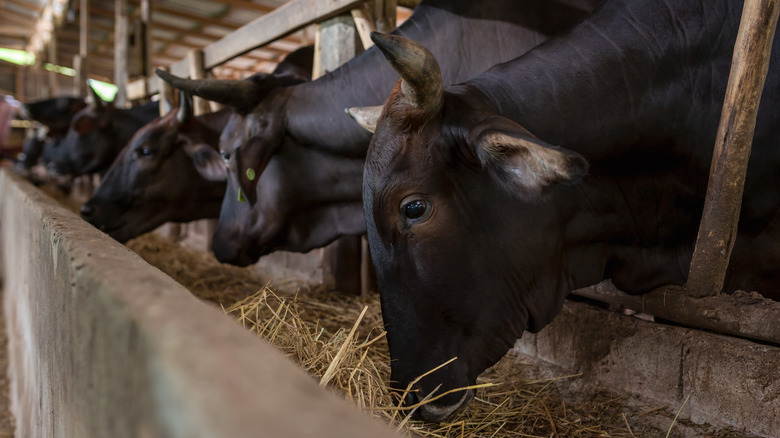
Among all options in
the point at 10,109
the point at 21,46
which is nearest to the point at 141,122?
the point at 10,109

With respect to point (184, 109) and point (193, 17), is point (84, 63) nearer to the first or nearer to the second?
point (193, 17)

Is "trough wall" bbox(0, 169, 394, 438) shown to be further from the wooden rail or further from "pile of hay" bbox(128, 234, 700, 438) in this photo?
the wooden rail

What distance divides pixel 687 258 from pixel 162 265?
161 inches

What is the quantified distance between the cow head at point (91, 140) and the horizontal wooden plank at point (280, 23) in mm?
2167

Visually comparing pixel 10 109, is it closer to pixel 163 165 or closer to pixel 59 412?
pixel 163 165

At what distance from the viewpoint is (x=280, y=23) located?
3820 mm

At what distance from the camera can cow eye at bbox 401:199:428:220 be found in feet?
5.75

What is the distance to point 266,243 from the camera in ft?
10.5

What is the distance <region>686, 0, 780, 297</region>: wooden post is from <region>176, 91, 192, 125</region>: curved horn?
3.35 meters

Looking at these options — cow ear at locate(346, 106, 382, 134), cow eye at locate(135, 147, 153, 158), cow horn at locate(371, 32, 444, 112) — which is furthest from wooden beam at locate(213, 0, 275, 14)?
cow horn at locate(371, 32, 444, 112)

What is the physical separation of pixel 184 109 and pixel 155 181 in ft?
1.77

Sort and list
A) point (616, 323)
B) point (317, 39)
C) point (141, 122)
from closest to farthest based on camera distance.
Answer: point (616, 323) → point (317, 39) → point (141, 122)

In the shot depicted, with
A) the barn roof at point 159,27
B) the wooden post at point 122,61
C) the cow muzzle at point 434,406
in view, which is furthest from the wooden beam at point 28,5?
the cow muzzle at point 434,406

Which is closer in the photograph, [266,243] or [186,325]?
[186,325]
